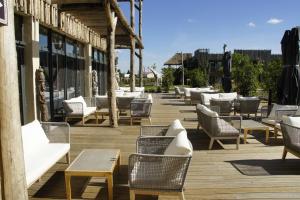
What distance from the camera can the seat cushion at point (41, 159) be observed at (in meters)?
4.18

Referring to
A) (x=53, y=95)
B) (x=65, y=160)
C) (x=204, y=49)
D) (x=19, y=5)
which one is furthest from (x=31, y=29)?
(x=204, y=49)

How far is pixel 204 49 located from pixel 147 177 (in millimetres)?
42033

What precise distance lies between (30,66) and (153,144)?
192 inches

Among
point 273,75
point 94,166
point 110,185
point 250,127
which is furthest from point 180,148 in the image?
point 273,75

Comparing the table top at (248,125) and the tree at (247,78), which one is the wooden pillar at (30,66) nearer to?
the table top at (248,125)

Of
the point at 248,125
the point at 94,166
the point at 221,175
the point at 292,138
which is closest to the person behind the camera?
the point at 94,166

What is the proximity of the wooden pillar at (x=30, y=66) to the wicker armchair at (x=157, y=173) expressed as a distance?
17.6 ft

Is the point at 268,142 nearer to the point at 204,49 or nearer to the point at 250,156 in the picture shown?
the point at 250,156

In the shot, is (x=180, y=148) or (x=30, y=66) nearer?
(x=180, y=148)

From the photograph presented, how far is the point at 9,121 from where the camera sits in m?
2.76

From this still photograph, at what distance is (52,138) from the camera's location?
268 inches

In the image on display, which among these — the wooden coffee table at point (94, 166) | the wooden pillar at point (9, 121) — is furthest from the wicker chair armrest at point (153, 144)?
the wooden pillar at point (9, 121)

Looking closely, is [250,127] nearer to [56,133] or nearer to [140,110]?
[140,110]

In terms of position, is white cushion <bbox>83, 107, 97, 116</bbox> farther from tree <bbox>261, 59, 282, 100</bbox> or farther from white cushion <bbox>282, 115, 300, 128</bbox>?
tree <bbox>261, 59, 282, 100</bbox>
